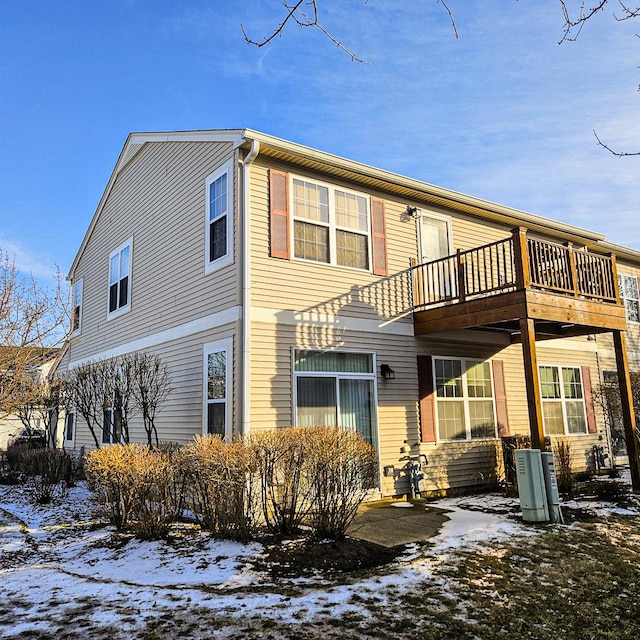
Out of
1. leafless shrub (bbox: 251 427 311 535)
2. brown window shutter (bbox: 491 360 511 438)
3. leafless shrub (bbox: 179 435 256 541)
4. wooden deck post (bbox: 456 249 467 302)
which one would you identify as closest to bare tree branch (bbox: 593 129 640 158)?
leafless shrub (bbox: 251 427 311 535)

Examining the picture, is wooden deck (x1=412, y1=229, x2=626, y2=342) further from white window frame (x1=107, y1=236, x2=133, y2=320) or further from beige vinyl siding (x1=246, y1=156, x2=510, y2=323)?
white window frame (x1=107, y1=236, x2=133, y2=320)

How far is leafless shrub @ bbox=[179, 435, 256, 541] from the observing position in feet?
20.4

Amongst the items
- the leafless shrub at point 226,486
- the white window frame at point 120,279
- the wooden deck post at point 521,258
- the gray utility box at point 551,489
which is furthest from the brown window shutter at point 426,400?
the white window frame at point 120,279

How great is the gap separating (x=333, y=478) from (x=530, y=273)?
5510 millimetres

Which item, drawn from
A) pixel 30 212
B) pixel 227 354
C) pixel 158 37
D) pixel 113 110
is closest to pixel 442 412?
pixel 227 354

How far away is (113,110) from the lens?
11.0m

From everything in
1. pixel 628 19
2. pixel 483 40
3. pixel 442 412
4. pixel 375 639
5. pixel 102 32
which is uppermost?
pixel 102 32

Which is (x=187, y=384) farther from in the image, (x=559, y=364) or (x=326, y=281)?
(x=559, y=364)

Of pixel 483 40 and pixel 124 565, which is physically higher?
pixel 483 40

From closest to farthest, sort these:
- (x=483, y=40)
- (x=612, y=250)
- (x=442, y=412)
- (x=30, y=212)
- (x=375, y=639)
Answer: (x=375, y=639)
(x=483, y=40)
(x=442, y=412)
(x=612, y=250)
(x=30, y=212)

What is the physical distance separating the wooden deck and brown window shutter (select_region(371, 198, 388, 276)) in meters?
0.75

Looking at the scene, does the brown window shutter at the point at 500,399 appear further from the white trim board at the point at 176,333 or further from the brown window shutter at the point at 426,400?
the white trim board at the point at 176,333

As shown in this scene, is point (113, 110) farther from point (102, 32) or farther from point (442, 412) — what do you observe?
point (442, 412)

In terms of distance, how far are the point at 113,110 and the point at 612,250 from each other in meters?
13.0
